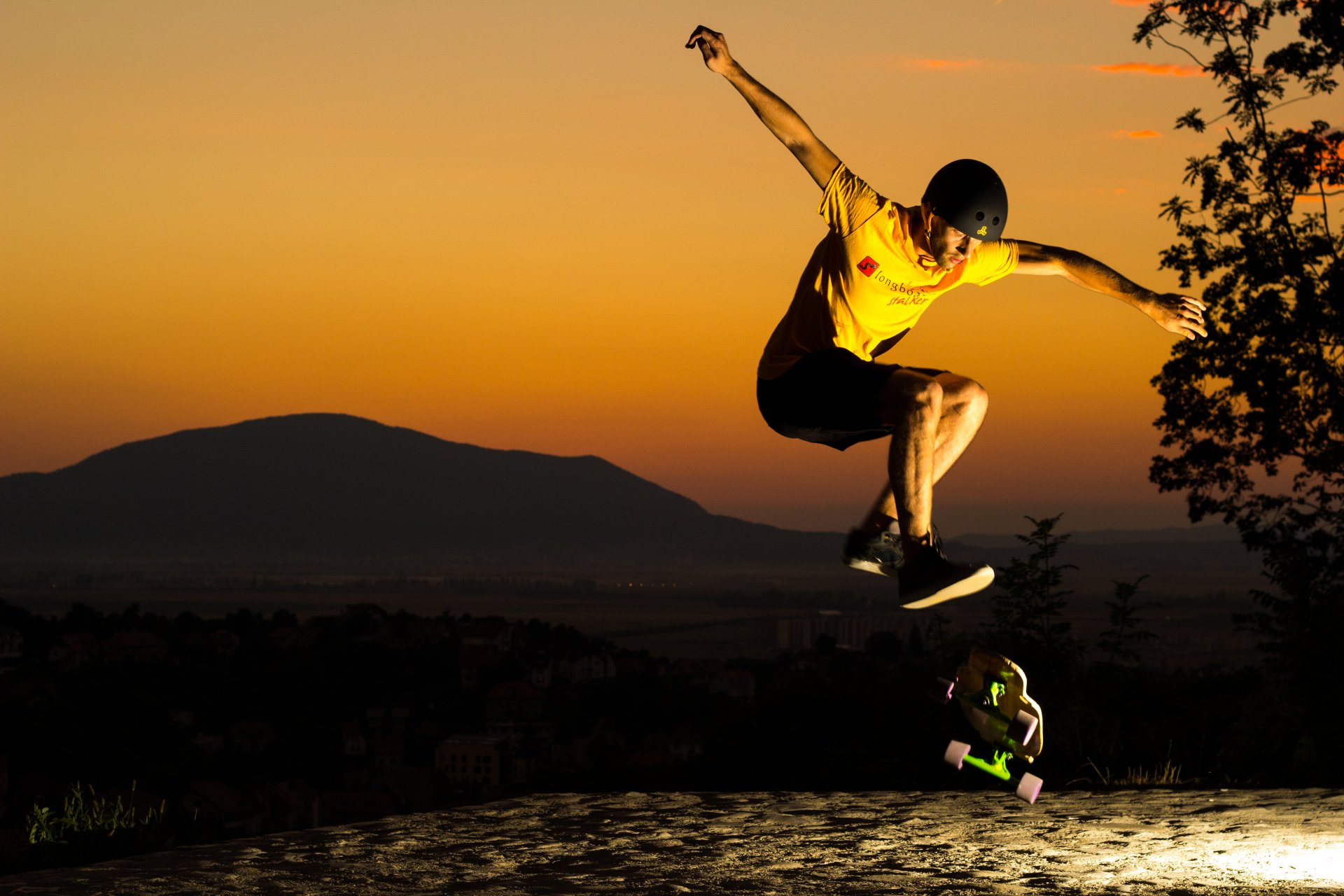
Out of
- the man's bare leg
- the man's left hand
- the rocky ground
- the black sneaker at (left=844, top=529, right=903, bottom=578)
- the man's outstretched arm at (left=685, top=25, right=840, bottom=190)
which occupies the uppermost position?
the man's outstretched arm at (left=685, top=25, right=840, bottom=190)

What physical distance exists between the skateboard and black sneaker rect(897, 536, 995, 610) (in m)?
1.03

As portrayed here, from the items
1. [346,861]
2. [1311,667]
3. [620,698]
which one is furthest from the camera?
[620,698]

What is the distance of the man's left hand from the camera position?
22.2 ft

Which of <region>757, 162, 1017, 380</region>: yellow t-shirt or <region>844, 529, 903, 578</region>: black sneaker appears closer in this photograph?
<region>757, 162, 1017, 380</region>: yellow t-shirt

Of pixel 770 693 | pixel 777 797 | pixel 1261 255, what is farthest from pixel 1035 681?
pixel 1261 255

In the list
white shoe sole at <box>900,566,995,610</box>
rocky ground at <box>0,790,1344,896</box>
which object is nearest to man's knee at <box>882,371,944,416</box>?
white shoe sole at <box>900,566,995,610</box>

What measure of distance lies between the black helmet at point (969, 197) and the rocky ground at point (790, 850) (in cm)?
314

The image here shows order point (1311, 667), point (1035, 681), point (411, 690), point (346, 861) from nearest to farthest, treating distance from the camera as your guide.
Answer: point (346, 861)
point (1035, 681)
point (1311, 667)
point (411, 690)

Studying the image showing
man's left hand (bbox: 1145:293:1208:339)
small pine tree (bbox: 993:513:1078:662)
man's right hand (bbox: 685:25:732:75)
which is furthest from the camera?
small pine tree (bbox: 993:513:1078:662)

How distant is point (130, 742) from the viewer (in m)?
48.2

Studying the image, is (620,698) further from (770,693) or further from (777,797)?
(777,797)

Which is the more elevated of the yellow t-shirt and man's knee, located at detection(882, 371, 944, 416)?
the yellow t-shirt

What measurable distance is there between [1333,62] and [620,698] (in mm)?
38886

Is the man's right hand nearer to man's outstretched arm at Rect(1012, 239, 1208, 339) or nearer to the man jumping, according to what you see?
the man jumping
